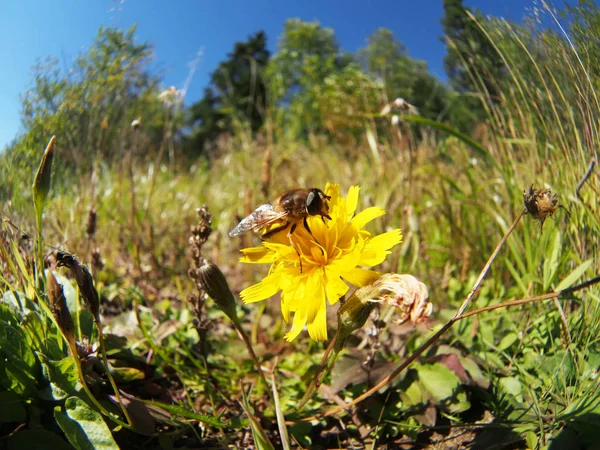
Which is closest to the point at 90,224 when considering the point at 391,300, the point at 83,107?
the point at 83,107

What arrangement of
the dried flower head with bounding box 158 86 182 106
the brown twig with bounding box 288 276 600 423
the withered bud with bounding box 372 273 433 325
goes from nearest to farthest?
the brown twig with bounding box 288 276 600 423, the withered bud with bounding box 372 273 433 325, the dried flower head with bounding box 158 86 182 106

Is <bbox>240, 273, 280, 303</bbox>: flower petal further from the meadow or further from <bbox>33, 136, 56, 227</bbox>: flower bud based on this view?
<bbox>33, 136, 56, 227</bbox>: flower bud

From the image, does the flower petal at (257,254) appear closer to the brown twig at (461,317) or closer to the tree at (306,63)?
the brown twig at (461,317)

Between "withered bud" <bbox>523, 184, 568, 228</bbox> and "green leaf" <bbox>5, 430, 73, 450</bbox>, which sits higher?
"withered bud" <bbox>523, 184, 568, 228</bbox>

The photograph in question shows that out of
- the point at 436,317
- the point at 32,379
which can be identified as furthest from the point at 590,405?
the point at 32,379

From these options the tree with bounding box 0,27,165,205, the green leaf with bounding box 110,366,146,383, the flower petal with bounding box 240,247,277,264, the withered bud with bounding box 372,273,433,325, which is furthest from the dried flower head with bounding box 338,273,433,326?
the tree with bounding box 0,27,165,205

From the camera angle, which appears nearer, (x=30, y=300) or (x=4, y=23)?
(x=30, y=300)

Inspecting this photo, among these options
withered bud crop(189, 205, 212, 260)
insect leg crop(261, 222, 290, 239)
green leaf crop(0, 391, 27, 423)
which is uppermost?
withered bud crop(189, 205, 212, 260)

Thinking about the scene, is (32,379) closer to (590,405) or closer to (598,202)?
(590,405)
